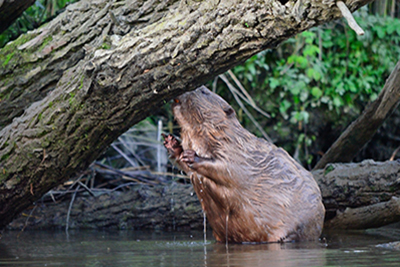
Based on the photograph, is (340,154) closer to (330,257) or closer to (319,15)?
(330,257)

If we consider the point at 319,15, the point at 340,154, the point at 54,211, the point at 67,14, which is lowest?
the point at 54,211

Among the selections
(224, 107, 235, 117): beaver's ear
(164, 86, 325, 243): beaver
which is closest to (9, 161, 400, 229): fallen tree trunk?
(164, 86, 325, 243): beaver

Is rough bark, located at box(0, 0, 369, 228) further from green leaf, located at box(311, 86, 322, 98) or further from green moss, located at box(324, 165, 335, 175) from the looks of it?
green leaf, located at box(311, 86, 322, 98)

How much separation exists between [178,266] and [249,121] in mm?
4607

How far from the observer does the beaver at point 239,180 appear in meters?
3.20

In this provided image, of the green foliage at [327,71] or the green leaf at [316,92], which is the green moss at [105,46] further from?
the green leaf at [316,92]

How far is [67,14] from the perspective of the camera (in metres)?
3.52

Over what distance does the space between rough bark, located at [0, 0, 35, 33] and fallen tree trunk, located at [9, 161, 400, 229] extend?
60.2 inches

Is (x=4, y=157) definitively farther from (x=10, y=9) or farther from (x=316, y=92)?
(x=316, y=92)

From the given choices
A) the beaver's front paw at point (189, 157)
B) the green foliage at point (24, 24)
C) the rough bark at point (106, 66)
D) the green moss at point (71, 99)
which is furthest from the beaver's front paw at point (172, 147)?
the green foliage at point (24, 24)

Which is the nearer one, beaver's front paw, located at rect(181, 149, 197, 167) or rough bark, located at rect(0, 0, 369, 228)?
rough bark, located at rect(0, 0, 369, 228)

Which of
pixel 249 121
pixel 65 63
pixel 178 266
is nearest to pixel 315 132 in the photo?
pixel 249 121

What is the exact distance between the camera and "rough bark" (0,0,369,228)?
2.21 m

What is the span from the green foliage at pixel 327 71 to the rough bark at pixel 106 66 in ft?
10.3
